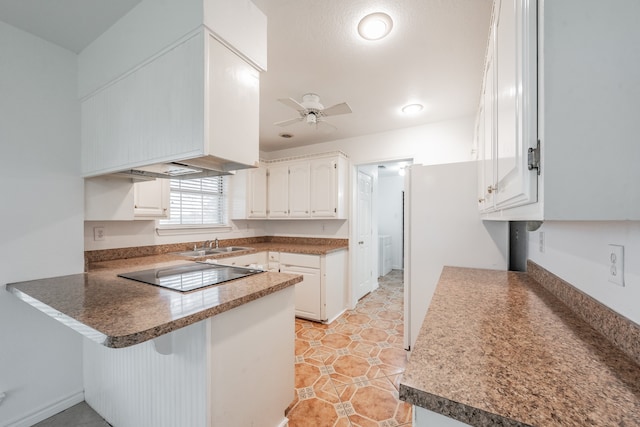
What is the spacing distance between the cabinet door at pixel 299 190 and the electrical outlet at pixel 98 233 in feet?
6.89

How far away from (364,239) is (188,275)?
2821 millimetres

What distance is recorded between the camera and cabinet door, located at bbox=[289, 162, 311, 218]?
3.60 m

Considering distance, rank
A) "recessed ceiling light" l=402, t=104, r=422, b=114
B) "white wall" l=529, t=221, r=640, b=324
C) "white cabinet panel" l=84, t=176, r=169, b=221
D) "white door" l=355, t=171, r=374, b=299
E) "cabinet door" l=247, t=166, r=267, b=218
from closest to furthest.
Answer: "white wall" l=529, t=221, r=640, b=324
"white cabinet panel" l=84, t=176, r=169, b=221
"recessed ceiling light" l=402, t=104, r=422, b=114
"cabinet door" l=247, t=166, r=267, b=218
"white door" l=355, t=171, r=374, b=299

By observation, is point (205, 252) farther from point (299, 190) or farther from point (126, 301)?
point (126, 301)

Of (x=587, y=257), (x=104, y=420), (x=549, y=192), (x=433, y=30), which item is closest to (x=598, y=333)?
(x=587, y=257)

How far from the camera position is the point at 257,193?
150 inches

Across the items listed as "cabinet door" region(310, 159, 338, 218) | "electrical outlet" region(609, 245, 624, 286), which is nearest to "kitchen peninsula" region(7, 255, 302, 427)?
"electrical outlet" region(609, 245, 624, 286)

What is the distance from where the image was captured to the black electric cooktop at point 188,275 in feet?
4.72

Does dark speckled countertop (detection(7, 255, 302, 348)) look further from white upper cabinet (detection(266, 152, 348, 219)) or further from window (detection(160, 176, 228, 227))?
white upper cabinet (detection(266, 152, 348, 219))

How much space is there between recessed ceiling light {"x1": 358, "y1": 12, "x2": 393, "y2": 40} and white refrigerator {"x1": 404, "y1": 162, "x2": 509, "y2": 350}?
3.86 ft

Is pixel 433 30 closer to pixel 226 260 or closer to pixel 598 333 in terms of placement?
pixel 598 333

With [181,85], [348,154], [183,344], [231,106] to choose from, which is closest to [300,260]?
[348,154]

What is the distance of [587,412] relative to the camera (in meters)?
0.53

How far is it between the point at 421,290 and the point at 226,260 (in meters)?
2.06
